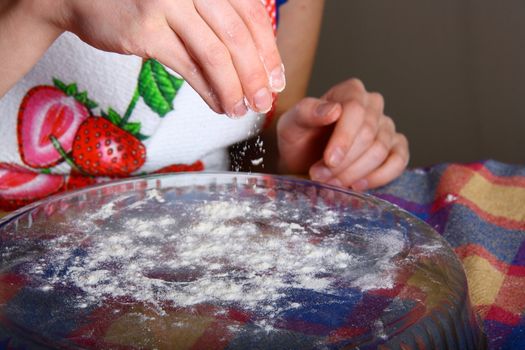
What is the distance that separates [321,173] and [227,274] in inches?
13.7

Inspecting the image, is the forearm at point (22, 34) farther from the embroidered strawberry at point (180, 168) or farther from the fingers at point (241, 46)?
the embroidered strawberry at point (180, 168)

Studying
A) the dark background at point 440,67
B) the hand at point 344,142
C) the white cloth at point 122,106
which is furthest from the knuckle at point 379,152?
the dark background at point 440,67

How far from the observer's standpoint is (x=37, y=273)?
1.51 ft

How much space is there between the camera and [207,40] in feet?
1.63

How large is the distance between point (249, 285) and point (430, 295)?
108mm

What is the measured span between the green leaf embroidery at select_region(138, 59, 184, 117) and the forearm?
0.59 feet

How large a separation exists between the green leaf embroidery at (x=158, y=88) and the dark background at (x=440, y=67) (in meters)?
1.09

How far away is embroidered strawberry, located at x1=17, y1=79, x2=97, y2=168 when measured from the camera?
2.77 ft

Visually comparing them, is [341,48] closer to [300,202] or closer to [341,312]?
[300,202]

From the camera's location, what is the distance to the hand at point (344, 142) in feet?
2.59

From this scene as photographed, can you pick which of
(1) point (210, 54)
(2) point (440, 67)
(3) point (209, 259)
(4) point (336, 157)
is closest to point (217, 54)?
(1) point (210, 54)

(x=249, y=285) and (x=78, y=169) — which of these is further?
(x=78, y=169)

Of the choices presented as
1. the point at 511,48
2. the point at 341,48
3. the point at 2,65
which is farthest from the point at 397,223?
the point at 341,48

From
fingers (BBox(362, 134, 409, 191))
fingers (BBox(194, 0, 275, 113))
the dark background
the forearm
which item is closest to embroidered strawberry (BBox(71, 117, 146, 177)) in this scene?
the forearm
